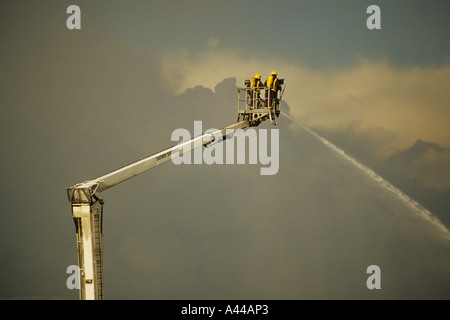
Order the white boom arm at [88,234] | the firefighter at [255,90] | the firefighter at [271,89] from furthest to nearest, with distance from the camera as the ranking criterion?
the firefighter at [255,90], the firefighter at [271,89], the white boom arm at [88,234]

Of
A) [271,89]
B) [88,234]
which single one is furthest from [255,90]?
[88,234]

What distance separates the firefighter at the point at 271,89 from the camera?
1759 cm

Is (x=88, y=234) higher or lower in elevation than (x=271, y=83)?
lower

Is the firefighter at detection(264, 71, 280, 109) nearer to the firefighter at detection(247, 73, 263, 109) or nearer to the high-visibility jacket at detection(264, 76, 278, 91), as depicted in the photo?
the high-visibility jacket at detection(264, 76, 278, 91)

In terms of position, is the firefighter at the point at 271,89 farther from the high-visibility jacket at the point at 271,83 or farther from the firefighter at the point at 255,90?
the firefighter at the point at 255,90

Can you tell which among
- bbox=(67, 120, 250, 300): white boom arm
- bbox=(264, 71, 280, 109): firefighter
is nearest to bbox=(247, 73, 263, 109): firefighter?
bbox=(264, 71, 280, 109): firefighter

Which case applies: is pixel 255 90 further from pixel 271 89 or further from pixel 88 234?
pixel 88 234

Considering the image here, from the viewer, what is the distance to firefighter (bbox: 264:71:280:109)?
1759 cm

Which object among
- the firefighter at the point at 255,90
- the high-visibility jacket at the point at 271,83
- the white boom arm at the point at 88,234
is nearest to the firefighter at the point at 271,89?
the high-visibility jacket at the point at 271,83

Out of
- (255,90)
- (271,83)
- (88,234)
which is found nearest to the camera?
(88,234)

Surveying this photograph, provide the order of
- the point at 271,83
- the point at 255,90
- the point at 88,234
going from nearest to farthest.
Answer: the point at 88,234 < the point at 271,83 < the point at 255,90

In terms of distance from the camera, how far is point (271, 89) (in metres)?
17.7

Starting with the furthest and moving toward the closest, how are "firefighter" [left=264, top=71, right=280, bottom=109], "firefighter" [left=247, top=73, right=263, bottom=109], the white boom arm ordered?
"firefighter" [left=247, top=73, right=263, bottom=109], "firefighter" [left=264, top=71, right=280, bottom=109], the white boom arm

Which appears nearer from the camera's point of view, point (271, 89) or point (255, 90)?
point (271, 89)
